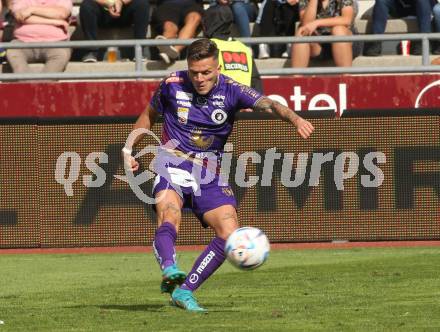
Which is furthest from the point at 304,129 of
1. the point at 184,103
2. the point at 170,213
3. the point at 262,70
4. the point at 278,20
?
the point at 278,20

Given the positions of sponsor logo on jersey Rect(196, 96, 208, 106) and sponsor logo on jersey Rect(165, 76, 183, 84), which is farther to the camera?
sponsor logo on jersey Rect(165, 76, 183, 84)

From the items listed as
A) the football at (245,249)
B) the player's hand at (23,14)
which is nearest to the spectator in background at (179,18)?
the player's hand at (23,14)

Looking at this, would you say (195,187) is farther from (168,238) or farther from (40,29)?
(40,29)

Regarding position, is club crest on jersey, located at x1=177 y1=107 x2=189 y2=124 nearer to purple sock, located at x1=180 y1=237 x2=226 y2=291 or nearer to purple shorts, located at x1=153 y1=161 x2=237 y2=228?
purple shorts, located at x1=153 y1=161 x2=237 y2=228

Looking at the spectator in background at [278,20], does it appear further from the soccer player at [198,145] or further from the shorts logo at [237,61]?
the soccer player at [198,145]

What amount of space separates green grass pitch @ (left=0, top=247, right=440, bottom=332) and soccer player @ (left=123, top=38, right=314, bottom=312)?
1.53 feet

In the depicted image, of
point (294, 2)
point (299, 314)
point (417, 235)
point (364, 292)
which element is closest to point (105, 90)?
point (294, 2)

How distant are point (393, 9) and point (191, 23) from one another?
3001 mm

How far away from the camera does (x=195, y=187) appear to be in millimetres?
9531

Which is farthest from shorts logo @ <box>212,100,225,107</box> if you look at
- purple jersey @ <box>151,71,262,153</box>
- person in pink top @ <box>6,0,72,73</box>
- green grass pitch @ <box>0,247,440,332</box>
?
person in pink top @ <box>6,0,72,73</box>

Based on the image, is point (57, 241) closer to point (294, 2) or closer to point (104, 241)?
point (104, 241)

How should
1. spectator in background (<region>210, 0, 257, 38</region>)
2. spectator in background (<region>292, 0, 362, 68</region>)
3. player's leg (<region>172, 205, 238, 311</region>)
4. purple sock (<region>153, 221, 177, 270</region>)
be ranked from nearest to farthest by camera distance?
purple sock (<region>153, 221, 177, 270</region>)
player's leg (<region>172, 205, 238, 311</region>)
spectator in background (<region>292, 0, 362, 68</region>)
spectator in background (<region>210, 0, 257, 38</region>)

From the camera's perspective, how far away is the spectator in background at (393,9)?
57.6 ft

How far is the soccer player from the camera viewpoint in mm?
9344
